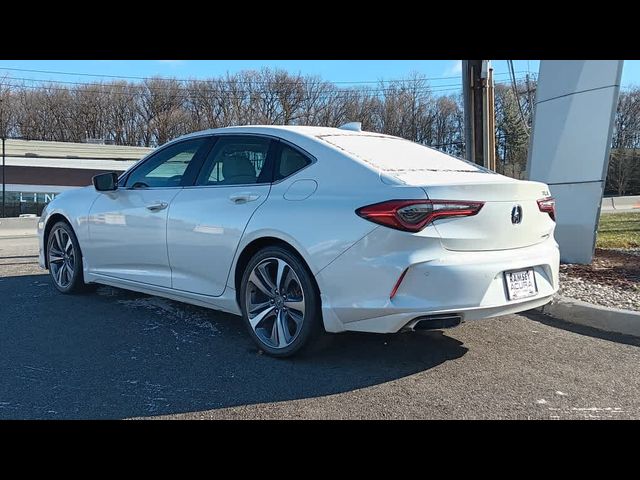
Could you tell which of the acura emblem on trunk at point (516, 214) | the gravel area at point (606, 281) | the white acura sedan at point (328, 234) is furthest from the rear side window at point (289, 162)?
the gravel area at point (606, 281)

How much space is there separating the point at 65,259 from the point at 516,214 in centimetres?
453

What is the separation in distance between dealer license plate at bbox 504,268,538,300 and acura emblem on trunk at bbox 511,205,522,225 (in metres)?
0.33

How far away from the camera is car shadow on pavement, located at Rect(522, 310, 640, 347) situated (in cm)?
459

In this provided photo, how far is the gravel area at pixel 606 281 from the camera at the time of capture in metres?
5.33

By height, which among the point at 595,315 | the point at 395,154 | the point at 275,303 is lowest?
the point at 595,315

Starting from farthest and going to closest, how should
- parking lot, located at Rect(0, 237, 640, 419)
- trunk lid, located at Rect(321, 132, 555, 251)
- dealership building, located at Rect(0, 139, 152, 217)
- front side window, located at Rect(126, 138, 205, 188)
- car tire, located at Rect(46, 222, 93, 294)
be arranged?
dealership building, located at Rect(0, 139, 152, 217) → car tire, located at Rect(46, 222, 93, 294) → front side window, located at Rect(126, 138, 205, 188) → trunk lid, located at Rect(321, 132, 555, 251) → parking lot, located at Rect(0, 237, 640, 419)

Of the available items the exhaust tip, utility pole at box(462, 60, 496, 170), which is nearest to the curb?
the exhaust tip

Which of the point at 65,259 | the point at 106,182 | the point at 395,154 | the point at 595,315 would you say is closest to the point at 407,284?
the point at 395,154

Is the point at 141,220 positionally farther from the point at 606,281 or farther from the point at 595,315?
the point at 606,281

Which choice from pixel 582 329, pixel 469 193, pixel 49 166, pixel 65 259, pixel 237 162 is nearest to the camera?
pixel 469 193

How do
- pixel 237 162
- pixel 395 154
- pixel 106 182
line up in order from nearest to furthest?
1. pixel 395 154
2. pixel 237 162
3. pixel 106 182

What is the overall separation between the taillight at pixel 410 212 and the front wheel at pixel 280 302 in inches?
26.3

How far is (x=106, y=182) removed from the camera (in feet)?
17.6

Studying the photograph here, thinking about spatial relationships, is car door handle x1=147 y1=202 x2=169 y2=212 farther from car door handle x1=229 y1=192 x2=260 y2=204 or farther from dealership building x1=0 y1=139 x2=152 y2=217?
dealership building x1=0 y1=139 x2=152 y2=217
